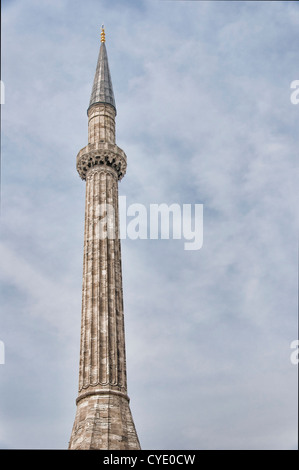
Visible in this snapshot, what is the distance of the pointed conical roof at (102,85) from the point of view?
3603cm

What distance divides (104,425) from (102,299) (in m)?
6.92

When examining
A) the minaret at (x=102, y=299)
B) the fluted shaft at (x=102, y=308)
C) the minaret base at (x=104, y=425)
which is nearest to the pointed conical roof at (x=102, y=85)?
the minaret at (x=102, y=299)

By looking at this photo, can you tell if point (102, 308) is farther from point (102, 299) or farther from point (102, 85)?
point (102, 85)

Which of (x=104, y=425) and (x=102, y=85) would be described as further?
(x=102, y=85)

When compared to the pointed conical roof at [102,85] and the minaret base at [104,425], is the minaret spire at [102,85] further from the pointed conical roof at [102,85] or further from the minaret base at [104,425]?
the minaret base at [104,425]

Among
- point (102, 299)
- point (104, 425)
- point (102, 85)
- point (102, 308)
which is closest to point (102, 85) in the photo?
point (102, 85)

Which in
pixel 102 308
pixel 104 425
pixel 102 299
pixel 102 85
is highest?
pixel 102 85

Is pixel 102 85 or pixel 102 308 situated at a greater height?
pixel 102 85

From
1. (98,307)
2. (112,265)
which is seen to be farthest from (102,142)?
(98,307)

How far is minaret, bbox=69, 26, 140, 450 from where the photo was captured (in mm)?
24703

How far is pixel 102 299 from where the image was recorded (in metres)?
28.6

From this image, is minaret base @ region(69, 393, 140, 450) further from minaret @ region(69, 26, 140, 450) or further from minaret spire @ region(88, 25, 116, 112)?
minaret spire @ region(88, 25, 116, 112)
